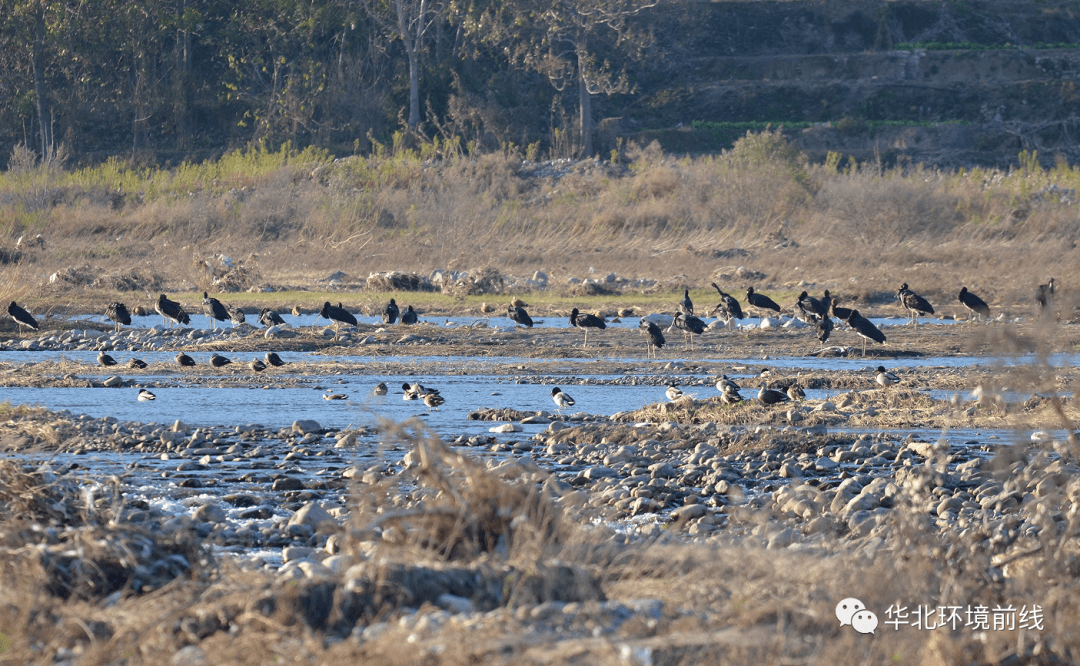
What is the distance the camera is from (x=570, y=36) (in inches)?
1991

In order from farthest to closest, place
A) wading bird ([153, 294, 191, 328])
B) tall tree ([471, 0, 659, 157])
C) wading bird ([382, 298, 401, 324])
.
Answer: tall tree ([471, 0, 659, 157]) → wading bird ([382, 298, 401, 324]) → wading bird ([153, 294, 191, 328])

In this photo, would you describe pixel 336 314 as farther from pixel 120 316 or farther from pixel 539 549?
pixel 539 549

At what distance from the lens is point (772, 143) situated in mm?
35188

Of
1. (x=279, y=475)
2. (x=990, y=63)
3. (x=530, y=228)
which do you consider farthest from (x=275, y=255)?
(x=990, y=63)

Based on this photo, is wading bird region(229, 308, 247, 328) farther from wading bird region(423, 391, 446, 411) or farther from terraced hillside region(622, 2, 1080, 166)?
terraced hillside region(622, 2, 1080, 166)

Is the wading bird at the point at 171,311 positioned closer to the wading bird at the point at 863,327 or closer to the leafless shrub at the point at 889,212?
the wading bird at the point at 863,327

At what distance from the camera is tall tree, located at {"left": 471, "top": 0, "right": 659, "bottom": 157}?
47750 mm

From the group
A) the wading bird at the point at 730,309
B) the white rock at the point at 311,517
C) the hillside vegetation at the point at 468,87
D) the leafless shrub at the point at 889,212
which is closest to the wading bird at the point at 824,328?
the wading bird at the point at 730,309

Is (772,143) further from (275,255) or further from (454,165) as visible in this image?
(275,255)

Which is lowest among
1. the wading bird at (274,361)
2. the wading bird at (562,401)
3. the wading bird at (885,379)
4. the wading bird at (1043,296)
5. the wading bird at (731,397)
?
the wading bird at (274,361)

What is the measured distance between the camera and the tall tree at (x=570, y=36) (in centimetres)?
4775

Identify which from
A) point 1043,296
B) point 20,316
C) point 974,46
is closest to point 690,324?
point 1043,296

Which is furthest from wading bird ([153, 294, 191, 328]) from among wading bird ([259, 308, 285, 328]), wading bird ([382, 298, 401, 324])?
wading bird ([382, 298, 401, 324])

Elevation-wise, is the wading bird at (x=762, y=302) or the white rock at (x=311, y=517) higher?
the white rock at (x=311, y=517)
